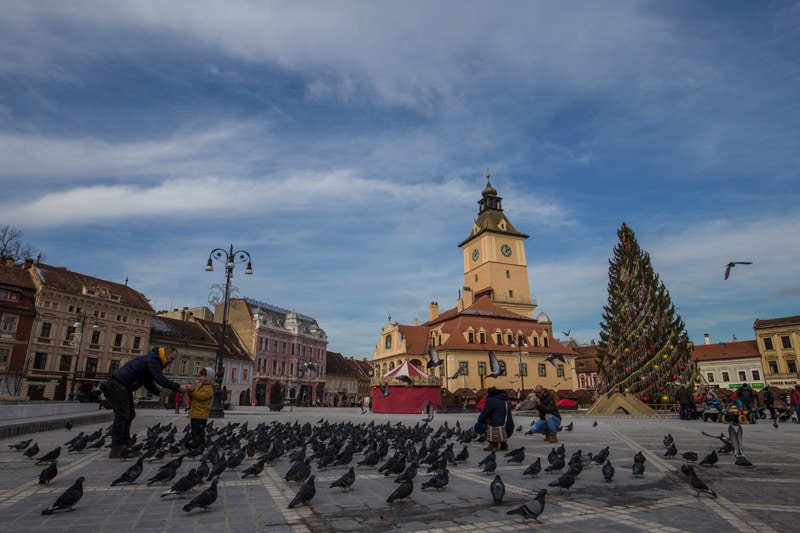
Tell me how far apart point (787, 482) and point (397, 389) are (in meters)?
29.4

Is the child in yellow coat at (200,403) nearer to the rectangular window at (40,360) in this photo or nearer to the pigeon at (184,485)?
the pigeon at (184,485)

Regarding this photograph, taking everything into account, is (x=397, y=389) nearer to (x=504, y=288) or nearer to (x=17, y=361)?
(x=17, y=361)

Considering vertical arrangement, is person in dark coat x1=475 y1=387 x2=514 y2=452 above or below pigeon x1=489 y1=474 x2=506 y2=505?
above

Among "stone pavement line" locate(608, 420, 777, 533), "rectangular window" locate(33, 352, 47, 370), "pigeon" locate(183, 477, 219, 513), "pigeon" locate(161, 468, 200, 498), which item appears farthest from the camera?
"rectangular window" locate(33, 352, 47, 370)

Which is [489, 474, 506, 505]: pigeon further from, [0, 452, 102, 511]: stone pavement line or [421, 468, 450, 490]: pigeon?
[0, 452, 102, 511]: stone pavement line

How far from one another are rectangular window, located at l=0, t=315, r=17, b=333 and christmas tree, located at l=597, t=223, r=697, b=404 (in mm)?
47692

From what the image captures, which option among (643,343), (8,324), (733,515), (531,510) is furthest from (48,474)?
(8,324)

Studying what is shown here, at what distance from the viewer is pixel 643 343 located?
92.8 ft

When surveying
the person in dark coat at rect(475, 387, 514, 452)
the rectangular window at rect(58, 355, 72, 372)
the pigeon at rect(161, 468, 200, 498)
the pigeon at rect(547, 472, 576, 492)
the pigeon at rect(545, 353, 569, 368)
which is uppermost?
the pigeon at rect(545, 353, 569, 368)

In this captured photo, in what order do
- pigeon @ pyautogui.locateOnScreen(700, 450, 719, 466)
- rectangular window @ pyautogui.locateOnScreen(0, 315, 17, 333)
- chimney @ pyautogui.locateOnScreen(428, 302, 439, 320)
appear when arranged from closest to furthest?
1. pigeon @ pyautogui.locateOnScreen(700, 450, 719, 466)
2. rectangular window @ pyautogui.locateOnScreen(0, 315, 17, 333)
3. chimney @ pyautogui.locateOnScreen(428, 302, 439, 320)

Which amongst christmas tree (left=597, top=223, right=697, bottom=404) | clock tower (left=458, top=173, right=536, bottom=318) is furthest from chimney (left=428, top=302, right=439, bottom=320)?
christmas tree (left=597, top=223, right=697, bottom=404)

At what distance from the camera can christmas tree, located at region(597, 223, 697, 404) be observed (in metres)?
28.0

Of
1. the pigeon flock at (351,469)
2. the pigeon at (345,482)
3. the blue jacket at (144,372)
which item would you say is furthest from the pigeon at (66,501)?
the blue jacket at (144,372)

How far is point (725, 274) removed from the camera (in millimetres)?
18453
